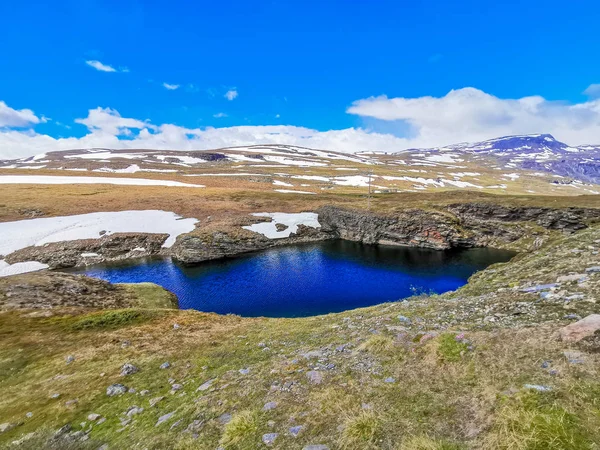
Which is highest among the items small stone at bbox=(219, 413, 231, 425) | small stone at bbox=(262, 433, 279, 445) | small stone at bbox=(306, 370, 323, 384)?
small stone at bbox=(262, 433, 279, 445)

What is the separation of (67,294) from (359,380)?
33888 millimetres

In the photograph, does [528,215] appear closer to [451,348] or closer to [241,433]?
[451,348]

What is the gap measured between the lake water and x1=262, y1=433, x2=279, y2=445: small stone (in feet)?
94.1

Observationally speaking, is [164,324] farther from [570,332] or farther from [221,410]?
[570,332]

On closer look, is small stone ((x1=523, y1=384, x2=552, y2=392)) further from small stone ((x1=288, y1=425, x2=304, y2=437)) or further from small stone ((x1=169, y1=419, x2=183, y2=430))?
small stone ((x1=169, y1=419, x2=183, y2=430))

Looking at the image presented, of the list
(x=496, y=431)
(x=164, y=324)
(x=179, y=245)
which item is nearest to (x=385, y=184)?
(x=179, y=245)

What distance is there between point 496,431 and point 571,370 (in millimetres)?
3170

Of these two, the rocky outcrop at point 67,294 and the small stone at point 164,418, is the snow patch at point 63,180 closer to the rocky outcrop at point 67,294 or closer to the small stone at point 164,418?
the rocky outcrop at point 67,294

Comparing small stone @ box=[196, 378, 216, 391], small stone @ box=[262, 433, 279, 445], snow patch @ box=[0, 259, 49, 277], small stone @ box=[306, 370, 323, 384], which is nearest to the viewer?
small stone @ box=[262, 433, 279, 445]

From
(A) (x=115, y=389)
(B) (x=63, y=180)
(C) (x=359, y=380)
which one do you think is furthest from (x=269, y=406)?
(B) (x=63, y=180)

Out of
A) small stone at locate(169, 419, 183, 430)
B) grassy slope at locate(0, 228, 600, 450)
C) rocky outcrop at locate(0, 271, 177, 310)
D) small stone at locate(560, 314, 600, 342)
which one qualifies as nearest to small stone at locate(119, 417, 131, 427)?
grassy slope at locate(0, 228, 600, 450)

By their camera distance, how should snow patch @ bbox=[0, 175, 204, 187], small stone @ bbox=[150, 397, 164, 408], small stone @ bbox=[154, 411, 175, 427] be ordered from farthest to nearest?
snow patch @ bbox=[0, 175, 204, 187] < small stone @ bbox=[150, 397, 164, 408] < small stone @ bbox=[154, 411, 175, 427]

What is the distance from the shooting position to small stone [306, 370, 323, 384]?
1072cm

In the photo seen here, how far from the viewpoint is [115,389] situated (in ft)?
44.8
